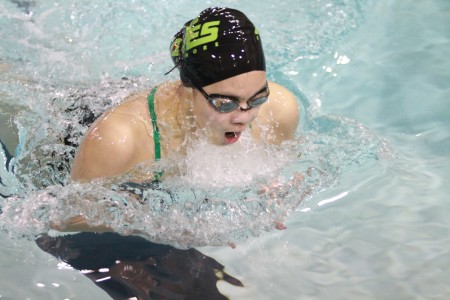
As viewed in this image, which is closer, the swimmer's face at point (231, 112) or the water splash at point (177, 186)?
the swimmer's face at point (231, 112)

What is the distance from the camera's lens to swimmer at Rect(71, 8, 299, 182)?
7.11 feet

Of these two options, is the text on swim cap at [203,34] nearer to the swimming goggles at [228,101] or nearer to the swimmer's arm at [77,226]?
the swimming goggles at [228,101]

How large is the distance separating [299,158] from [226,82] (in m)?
0.79

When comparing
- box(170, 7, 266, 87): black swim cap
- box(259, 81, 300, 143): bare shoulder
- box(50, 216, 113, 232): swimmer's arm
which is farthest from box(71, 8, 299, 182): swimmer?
box(259, 81, 300, 143): bare shoulder

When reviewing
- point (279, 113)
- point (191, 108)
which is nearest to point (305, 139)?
point (279, 113)

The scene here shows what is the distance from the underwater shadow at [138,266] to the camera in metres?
2.09

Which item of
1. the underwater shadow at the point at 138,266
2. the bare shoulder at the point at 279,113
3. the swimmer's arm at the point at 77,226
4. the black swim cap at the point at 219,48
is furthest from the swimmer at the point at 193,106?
the bare shoulder at the point at 279,113

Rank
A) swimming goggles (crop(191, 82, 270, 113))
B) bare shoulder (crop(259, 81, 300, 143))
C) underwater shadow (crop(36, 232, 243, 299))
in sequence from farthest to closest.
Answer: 1. bare shoulder (crop(259, 81, 300, 143))
2. swimming goggles (crop(191, 82, 270, 113))
3. underwater shadow (crop(36, 232, 243, 299))

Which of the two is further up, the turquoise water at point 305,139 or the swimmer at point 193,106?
the swimmer at point 193,106

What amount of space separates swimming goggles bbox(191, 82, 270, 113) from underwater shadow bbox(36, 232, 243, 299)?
57 cm

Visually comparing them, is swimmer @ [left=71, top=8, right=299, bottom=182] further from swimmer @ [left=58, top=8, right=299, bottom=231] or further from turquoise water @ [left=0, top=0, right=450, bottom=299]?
turquoise water @ [left=0, top=0, right=450, bottom=299]

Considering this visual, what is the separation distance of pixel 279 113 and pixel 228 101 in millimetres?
568

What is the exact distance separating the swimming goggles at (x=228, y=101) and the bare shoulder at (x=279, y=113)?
0.44 metres

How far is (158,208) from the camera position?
2.41m
